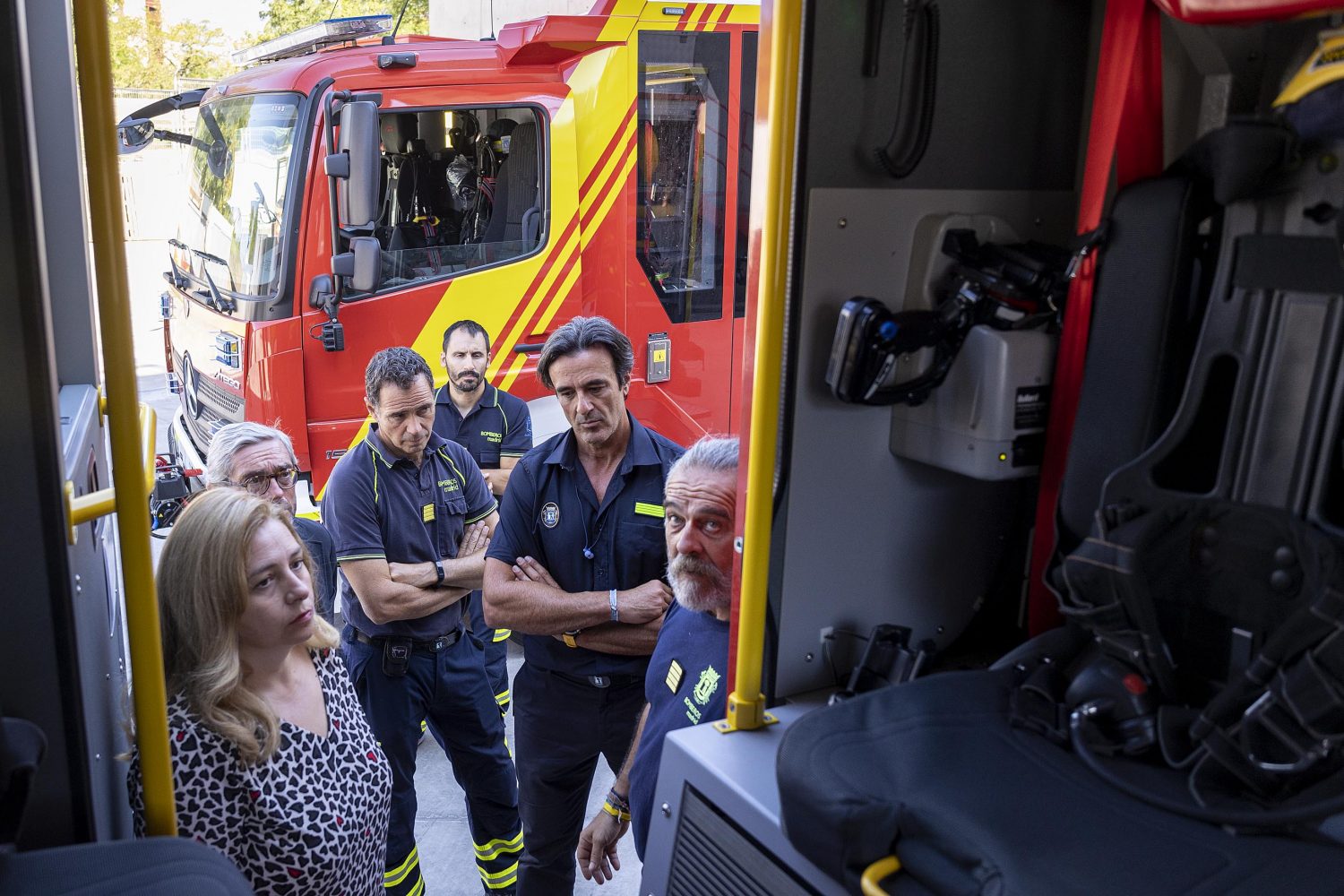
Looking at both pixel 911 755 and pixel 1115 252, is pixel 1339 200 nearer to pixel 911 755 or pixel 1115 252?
pixel 1115 252

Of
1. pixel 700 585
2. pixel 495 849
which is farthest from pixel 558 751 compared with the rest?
pixel 700 585

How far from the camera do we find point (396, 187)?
5.16 metres

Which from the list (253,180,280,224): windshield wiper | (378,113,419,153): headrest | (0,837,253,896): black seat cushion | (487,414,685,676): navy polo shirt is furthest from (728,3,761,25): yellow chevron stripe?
(0,837,253,896): black seat cushion

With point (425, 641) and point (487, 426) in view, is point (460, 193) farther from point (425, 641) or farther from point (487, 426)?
point (425, 641)

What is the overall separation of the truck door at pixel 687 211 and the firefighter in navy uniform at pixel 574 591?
1898 millimetres

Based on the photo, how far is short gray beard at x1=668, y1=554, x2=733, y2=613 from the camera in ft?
8.89

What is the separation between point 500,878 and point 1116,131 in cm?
307

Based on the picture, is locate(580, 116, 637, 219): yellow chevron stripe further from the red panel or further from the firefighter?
the firefighter

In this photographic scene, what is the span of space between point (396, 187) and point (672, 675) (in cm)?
326

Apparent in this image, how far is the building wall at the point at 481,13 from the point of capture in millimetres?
7586

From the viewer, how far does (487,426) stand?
5.01 m

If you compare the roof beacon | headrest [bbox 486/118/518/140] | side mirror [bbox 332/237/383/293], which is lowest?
side mirror [bbox 332/237/383/293]

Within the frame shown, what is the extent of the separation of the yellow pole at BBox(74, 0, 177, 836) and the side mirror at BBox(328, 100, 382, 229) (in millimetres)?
3548

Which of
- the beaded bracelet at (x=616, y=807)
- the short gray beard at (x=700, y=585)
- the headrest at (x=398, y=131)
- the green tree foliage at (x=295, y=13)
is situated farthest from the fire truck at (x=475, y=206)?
the green tree foliage at (x=295, y=13)
